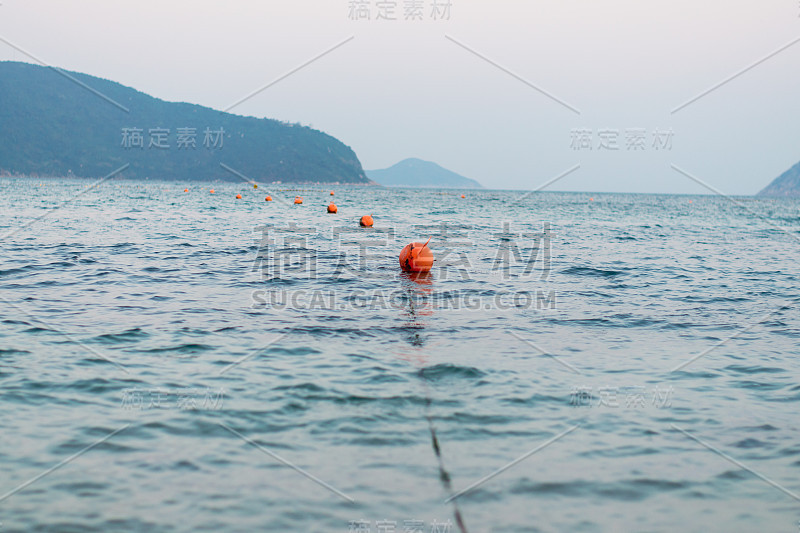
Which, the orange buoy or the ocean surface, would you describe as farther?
the orange buoy

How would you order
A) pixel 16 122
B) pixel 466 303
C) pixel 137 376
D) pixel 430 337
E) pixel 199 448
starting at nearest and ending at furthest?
pixel 199 448 → pixel 137 376 → pixel 430 337 → pixel 466 303 → pixel 16 122

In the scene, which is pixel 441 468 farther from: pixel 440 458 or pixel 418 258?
pixel 418 258

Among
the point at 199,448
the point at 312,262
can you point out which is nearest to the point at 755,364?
the point at 199,448

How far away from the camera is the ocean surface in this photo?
488cm

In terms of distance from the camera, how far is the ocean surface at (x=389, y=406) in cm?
488

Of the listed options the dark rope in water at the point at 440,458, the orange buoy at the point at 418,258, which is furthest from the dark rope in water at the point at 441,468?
the orange buoy at the point at 418,258

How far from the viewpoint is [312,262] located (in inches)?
813

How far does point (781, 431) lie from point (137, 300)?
12.0 metres

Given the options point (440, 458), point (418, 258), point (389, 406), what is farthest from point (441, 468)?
point (418, 258)

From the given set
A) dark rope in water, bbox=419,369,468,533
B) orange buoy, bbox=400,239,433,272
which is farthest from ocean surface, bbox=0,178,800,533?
orange buoy, bbox=400,239,433,272

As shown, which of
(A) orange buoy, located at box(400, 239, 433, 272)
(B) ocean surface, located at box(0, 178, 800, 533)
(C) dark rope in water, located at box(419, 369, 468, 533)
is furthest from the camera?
(A) orange buoy, located at box(400, 239, 433, 272)

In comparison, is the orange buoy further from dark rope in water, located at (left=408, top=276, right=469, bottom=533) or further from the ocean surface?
dark rope in water, located at (left=408, top=276, right=469, bottom=533)

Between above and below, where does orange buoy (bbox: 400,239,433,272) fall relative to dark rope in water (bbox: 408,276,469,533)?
above

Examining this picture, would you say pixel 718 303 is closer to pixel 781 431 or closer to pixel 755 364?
pixel 755 364
